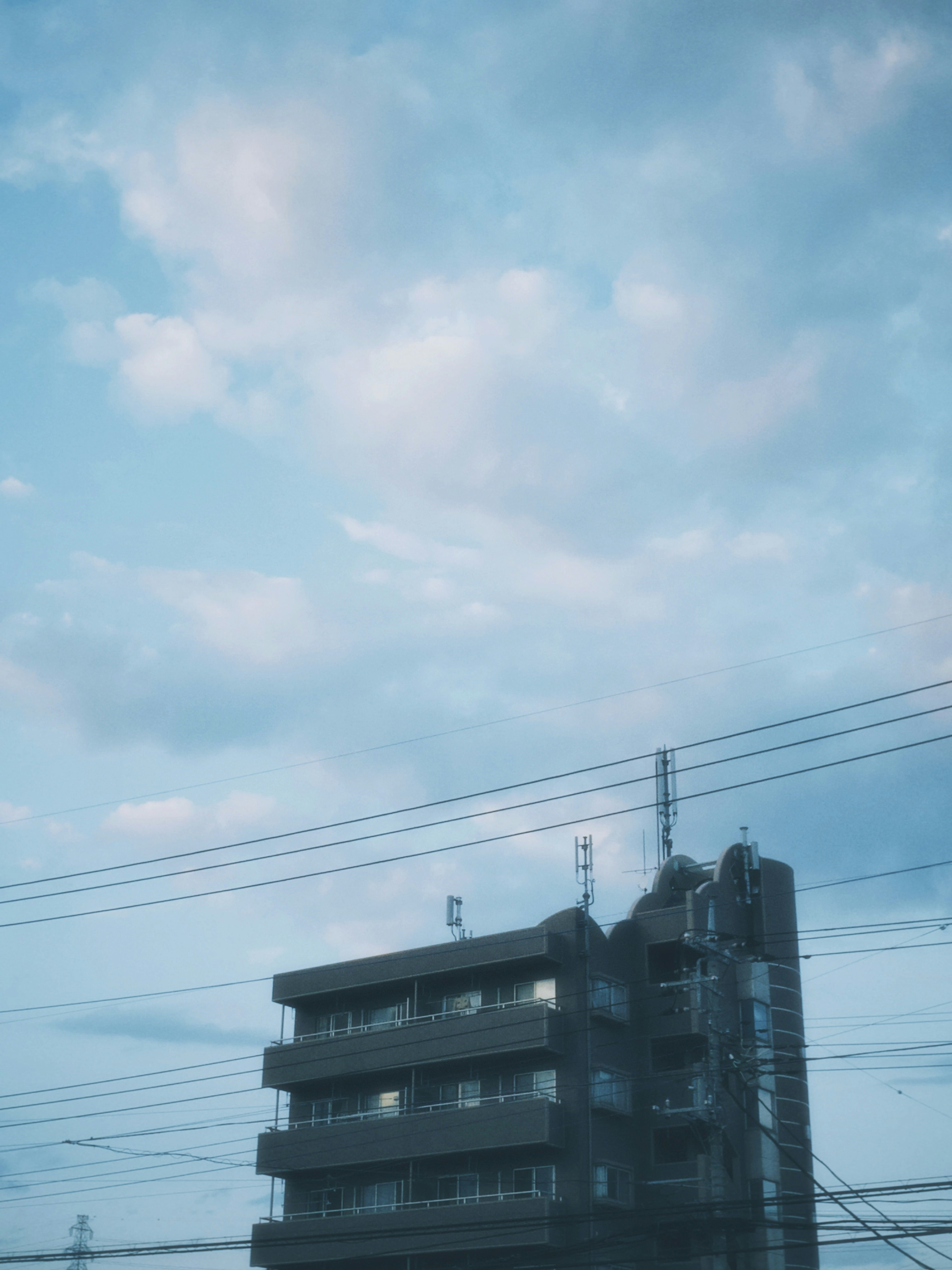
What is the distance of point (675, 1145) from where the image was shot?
56.8 m

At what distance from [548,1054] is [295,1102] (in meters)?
13.9

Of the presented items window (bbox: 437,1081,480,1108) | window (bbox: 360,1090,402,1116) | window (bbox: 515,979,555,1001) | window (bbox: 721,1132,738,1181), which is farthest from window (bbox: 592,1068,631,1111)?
window (bbox: 360,1090,402,1116)

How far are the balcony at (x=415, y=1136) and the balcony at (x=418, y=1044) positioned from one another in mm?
2104

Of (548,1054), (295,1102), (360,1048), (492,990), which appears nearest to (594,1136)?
(548,1054)

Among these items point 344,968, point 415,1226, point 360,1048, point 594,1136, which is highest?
point 344,968

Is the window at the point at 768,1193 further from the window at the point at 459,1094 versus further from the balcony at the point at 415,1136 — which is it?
the window at the point at 459,1094

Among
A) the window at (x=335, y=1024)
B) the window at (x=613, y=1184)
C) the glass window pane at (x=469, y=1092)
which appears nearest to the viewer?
the window at (x=613, y=1184)

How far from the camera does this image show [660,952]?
60750 millimetres

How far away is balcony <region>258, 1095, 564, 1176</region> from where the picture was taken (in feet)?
176

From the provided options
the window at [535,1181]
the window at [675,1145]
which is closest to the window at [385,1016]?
the window at [535,1181]

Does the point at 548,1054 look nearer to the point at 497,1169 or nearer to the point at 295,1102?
the point at 497,1169

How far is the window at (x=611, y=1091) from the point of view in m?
55.2

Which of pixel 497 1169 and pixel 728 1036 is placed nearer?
pixel 728 1036

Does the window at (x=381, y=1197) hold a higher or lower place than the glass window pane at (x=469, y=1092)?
lower
